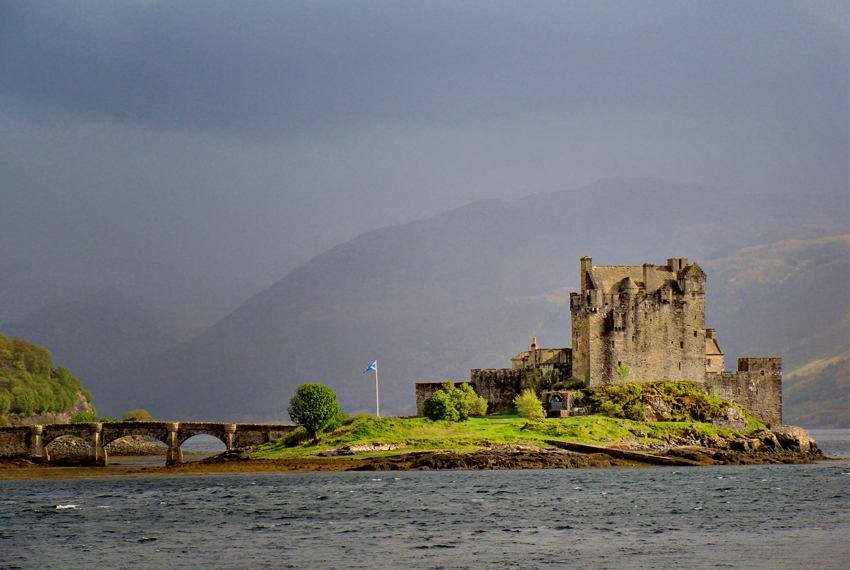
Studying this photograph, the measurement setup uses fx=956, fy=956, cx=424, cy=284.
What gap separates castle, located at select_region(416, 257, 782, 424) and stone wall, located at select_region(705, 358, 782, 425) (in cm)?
11

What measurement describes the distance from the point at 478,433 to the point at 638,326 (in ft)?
80.0

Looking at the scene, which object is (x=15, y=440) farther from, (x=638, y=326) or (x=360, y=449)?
(x=638, y=326)

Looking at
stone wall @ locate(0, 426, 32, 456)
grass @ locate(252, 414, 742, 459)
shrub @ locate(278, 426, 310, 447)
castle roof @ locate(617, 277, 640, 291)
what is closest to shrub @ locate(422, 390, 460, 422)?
grass @ locate(252, 414, 742, 459)

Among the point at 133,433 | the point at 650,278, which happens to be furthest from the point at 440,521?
the point at 133,433

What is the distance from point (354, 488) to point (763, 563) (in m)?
37.9

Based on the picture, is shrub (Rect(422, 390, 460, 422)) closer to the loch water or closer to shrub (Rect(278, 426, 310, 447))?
shrub (Rect(278, 426, 310, 447))

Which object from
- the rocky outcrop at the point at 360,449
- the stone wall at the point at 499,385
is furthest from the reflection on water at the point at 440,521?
the stone wall at the point at 499,385

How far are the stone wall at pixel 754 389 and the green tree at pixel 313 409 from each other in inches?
1701

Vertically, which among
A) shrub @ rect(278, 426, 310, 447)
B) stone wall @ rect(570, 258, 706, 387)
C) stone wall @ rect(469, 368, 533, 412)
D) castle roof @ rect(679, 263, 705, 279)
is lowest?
shrub @ rect(278, 426, 310, 447)

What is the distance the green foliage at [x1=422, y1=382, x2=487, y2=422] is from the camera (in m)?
102

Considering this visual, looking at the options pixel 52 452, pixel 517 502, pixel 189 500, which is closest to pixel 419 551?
pixel 517 502

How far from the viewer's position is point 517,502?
204 ft

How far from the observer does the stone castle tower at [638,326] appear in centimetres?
10606

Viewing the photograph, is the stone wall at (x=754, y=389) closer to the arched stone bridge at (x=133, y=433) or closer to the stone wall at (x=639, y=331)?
the stone wall at (x=639, y=331)
